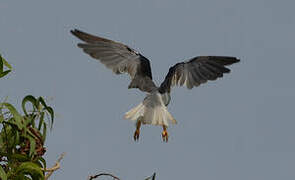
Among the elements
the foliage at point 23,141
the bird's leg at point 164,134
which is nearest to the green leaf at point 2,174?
the foliage at point 23,141

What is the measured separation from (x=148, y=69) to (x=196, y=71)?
633mm

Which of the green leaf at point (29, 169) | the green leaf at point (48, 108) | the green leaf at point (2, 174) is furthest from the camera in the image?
the green leaf at point (48, 108)

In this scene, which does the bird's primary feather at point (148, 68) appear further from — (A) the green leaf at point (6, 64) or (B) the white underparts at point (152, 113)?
(A) the green leaf at point (6, 64)

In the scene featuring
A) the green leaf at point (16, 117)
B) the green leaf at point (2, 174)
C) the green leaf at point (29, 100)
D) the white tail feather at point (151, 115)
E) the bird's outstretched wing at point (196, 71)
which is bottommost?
the green leaf at point (2, 174)

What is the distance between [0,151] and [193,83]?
14.0 feet

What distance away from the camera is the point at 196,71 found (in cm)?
721

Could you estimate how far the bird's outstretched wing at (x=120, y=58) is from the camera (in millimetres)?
6829

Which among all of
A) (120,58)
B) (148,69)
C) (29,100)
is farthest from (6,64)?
(148,69)

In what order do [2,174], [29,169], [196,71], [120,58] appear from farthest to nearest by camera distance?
[120,58], [196,71], [29,169], [2,174]

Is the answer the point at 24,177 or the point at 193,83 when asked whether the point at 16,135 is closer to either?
the point at 24,177

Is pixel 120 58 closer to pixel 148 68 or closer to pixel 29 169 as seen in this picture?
pixel 148 68

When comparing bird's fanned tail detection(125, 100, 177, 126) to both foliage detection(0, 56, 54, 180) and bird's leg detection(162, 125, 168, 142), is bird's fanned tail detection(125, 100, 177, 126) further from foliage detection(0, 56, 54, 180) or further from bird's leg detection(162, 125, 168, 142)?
foliage detection(0, 56, 54, 180)

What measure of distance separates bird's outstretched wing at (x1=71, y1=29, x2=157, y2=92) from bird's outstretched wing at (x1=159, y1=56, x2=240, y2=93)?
0.77ft

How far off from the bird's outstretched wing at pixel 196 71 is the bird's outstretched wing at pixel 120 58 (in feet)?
0.77
